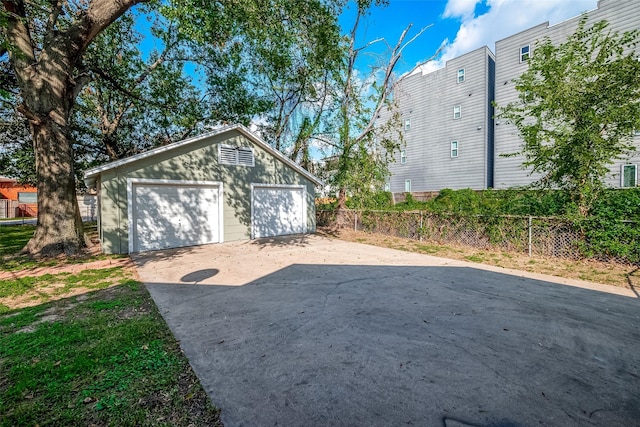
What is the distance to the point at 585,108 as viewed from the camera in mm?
6172

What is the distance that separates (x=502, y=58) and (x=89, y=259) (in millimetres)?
20592

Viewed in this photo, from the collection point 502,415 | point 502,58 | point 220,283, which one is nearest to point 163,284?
point 220,283

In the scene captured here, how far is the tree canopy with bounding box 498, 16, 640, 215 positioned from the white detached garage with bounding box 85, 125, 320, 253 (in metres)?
7.98

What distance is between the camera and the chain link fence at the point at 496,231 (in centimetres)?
640

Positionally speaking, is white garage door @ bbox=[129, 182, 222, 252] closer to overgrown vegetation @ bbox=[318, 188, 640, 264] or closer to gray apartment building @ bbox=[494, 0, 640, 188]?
overgrown vegetation @ bbox=[318, 188, 640, 264]

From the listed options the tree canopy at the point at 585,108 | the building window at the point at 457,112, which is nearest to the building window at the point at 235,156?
the tree canopy at the point at 585,108

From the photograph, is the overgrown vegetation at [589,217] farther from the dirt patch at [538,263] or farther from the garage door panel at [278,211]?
the garage door panel at [278,211]

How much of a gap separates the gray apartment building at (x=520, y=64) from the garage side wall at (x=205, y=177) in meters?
10.6

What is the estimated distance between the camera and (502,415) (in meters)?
1.90

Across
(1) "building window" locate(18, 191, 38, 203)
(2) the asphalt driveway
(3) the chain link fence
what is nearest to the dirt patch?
(3) the chain link fence

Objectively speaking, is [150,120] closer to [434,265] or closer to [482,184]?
[434,265]

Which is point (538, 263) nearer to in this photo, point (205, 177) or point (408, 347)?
point (408, 347)

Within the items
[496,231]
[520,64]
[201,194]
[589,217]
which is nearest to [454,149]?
[520,64]

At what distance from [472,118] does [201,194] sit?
15.9m
